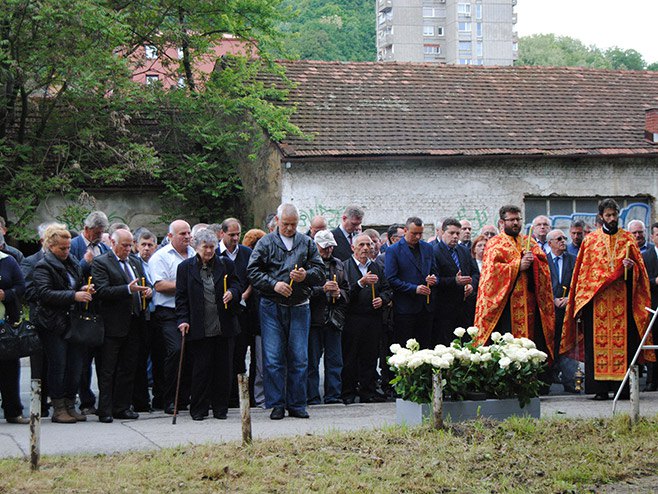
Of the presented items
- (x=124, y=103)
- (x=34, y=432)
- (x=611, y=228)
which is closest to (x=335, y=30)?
(x=124, y=103)

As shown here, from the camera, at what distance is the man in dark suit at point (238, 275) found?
1329 cm

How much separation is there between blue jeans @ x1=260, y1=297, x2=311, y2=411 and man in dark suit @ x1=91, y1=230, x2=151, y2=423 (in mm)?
1402

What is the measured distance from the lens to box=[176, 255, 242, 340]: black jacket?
1202cm

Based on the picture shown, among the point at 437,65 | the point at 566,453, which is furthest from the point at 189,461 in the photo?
the point at 437,65

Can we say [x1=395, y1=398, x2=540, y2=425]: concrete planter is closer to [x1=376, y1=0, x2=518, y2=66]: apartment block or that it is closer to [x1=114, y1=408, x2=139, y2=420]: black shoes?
[x1=114, y1=408, x2=139, y2=420]: black shoes

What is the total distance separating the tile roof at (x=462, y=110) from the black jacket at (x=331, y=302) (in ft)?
50.2

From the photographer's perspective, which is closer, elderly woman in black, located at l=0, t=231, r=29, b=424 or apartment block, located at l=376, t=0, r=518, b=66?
elderly woman in black, located at l=0, t=231, r=29, b=424

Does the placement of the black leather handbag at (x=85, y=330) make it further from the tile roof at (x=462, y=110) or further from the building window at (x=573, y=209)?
the building window at (x=573, y=209)

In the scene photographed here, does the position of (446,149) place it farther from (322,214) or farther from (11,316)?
(11,316)

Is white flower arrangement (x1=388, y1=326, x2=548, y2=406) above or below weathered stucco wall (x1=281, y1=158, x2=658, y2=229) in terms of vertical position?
below

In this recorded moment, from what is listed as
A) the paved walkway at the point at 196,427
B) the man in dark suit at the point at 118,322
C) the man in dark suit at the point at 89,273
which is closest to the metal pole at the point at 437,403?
the paved walkway at the point at 196,427

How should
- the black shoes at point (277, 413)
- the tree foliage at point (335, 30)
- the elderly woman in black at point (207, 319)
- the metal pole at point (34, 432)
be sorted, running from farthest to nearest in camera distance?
the tree foliage at point (335, 30) → the elderly woman in black at point (207, 319) → the black shoes at point (277, 413) → the metal pole at point (34, 432)

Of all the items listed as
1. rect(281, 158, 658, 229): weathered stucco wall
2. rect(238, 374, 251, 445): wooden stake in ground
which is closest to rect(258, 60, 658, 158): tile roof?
rect(281, 158, 658, 229): weathered stucco wall

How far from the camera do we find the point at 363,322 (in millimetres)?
13883
